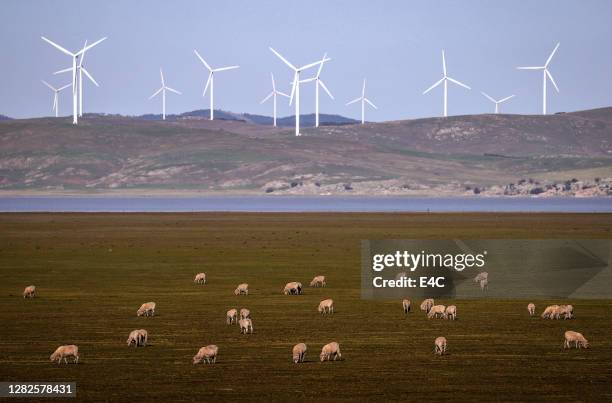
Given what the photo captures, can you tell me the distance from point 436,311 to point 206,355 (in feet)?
44.3

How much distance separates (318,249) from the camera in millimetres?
85438

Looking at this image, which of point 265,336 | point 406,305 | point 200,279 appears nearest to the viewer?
point 265,336

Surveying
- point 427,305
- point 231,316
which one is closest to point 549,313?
point 427,305

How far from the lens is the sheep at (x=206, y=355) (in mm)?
33406

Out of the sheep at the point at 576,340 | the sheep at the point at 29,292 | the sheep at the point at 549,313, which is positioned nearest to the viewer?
the sheep at the point at 576,340

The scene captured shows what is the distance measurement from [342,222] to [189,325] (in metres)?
87.7

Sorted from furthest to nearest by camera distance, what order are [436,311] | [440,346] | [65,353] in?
1. [436,311]
2. [440,346]
3. [65,353]

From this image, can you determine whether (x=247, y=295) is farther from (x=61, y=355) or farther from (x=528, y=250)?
(x=61, y=355)

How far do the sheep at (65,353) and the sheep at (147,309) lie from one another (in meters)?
10.7

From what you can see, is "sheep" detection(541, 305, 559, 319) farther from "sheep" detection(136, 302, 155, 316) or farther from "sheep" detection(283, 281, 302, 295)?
"sheep" detection(136, 302, 155, 316)

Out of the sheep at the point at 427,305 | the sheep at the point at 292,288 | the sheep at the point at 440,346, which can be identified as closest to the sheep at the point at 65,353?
the sheep at the point at 440,346

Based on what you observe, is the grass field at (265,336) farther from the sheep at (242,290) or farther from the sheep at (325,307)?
the sheep at (325,307)

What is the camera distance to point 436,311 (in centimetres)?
4481

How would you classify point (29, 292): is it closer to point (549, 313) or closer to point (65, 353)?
point (65, 353)
